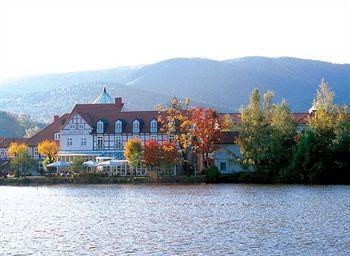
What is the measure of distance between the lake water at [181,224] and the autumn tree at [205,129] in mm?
20878

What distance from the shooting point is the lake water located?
88.6 ft

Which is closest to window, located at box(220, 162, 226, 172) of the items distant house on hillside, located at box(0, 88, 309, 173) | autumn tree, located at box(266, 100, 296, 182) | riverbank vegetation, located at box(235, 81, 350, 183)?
distant house on hillside, located at box(0, 88, 309, 173)

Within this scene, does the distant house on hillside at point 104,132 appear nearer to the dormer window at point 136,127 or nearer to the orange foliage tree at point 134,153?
the dormer window at point 136,127

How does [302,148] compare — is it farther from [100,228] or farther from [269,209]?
[100,228]

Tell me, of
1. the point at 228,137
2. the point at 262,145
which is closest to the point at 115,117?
the point at 228,137

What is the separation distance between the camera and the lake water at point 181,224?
27016mm

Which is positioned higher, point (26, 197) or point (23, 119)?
point (23, 119)

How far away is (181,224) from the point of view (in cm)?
3391

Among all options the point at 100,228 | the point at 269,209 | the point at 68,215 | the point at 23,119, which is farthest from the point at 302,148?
the point at 23,119

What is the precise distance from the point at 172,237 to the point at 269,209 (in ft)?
37.8

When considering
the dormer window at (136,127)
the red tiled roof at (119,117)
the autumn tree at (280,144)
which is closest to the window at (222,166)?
the red tiled roof at (119,117)

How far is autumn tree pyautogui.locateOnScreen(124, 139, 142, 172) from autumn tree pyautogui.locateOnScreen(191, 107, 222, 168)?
5.97 m

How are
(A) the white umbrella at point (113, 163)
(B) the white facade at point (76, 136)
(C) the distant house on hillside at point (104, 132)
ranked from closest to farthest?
(A) the white umbrella at point (113, 163) < (C) the distant house on hillside at point (104, 132) < (B) the white facade at point (76, 136)

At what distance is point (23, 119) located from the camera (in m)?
184
